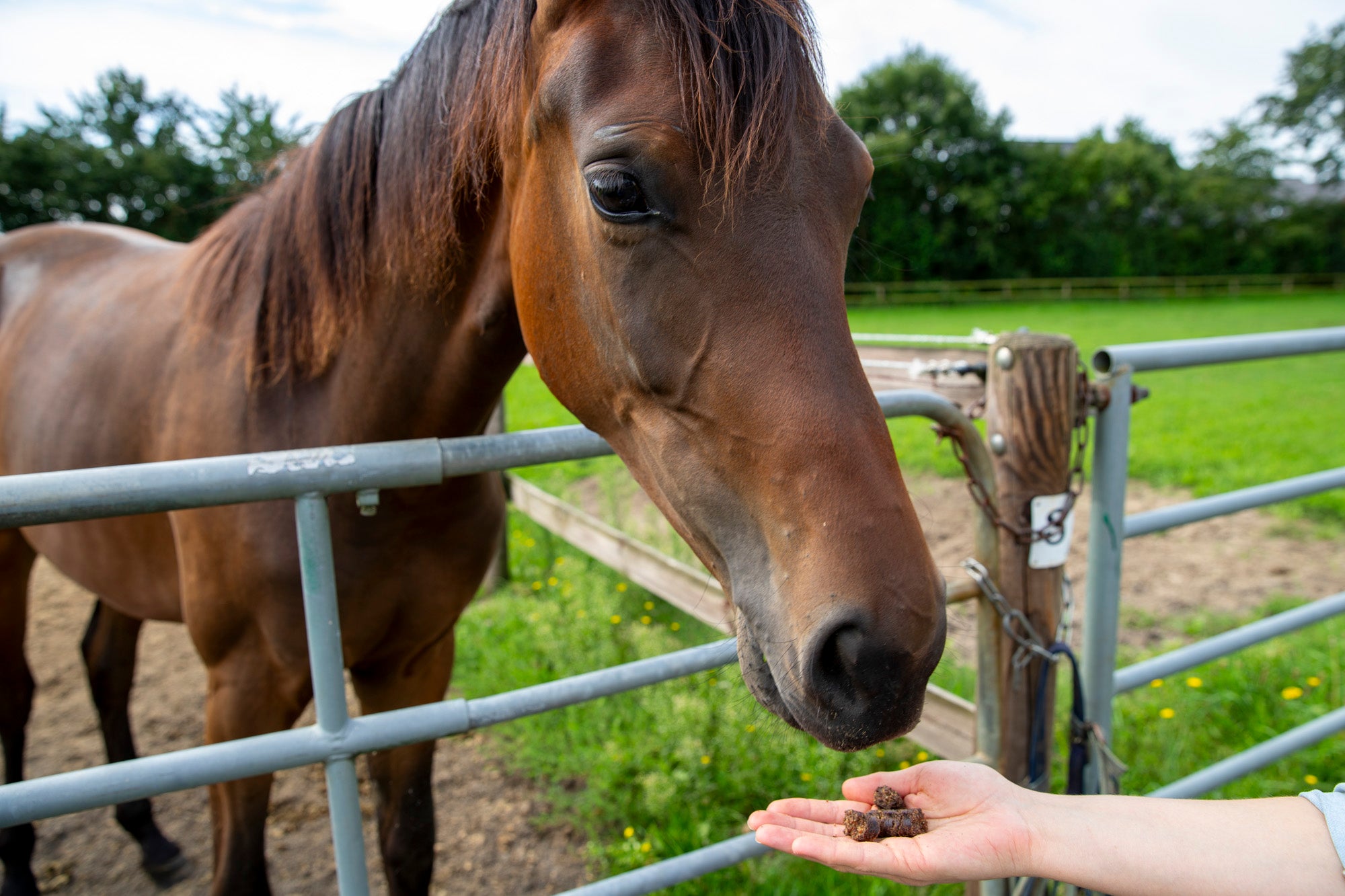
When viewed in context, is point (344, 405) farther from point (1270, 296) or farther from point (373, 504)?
point (1270, 296)

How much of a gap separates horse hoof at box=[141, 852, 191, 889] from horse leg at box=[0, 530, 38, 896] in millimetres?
318

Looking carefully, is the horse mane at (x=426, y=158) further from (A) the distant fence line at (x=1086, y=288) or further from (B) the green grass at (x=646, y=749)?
(A) the distant fence line at (x=1086, y=288)

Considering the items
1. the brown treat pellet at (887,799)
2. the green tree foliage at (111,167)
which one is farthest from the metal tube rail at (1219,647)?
the green tree foliage at (111,167)

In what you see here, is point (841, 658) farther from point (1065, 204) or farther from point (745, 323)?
point (1065, 204)

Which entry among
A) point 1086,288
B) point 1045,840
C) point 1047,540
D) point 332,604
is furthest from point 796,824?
point 1086,288

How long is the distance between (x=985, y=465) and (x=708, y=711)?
1.45m

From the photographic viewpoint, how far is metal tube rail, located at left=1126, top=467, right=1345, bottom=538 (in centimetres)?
185

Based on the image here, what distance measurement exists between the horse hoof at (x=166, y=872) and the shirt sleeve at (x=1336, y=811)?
3136mm

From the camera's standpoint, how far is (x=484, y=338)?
1.41m

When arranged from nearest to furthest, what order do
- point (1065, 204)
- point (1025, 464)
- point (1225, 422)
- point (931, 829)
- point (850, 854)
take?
point (850, 854) < point (931, 829) < point (1025, 464) < point (1225, 422) < point (1065, 204)

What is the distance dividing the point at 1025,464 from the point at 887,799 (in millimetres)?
929

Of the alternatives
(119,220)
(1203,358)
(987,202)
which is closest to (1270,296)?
(987,202)

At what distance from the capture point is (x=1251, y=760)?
2.03 m

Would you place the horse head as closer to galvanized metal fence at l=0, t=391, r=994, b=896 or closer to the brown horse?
the brown horse
